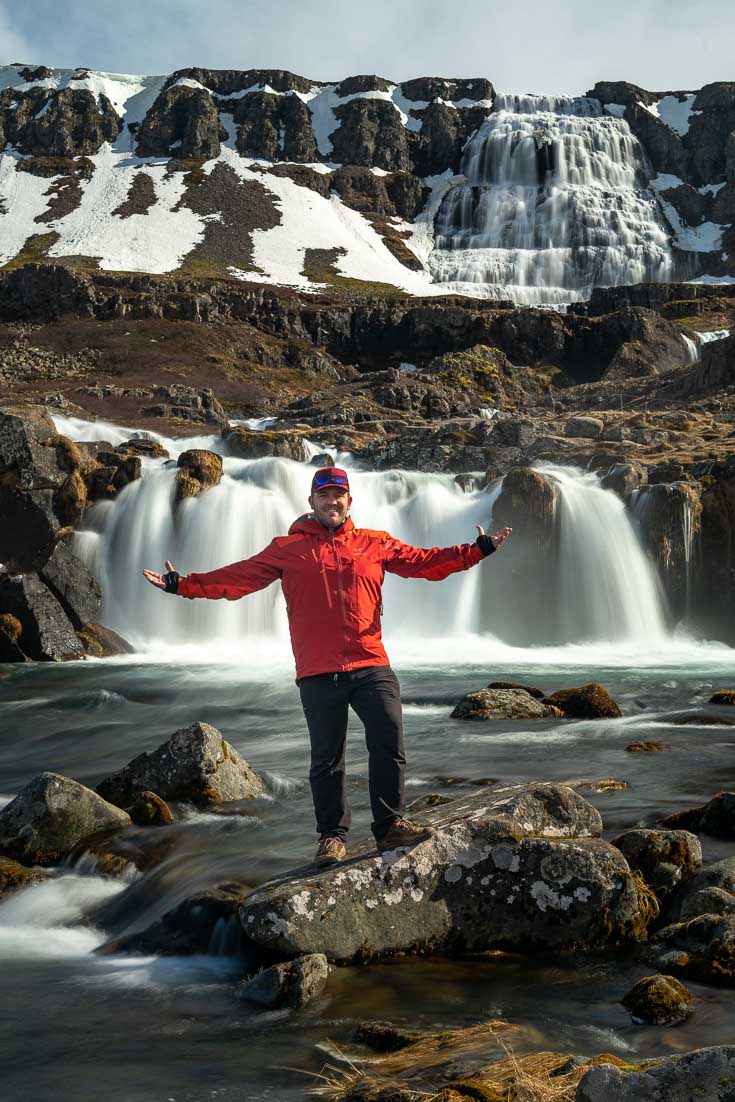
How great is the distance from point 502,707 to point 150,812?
723cm

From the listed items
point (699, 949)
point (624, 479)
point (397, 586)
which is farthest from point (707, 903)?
point (624, 479)

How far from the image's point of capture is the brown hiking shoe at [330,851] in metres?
6.38

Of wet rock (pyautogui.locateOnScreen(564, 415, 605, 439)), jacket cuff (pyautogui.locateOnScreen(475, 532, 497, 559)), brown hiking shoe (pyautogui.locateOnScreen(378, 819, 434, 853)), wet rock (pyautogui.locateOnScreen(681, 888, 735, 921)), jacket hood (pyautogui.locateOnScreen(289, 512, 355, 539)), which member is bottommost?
wet rock (pyautogui.locateOnScreen(681, 888, 735, 921))

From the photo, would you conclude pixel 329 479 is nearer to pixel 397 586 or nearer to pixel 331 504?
pixel 331 504

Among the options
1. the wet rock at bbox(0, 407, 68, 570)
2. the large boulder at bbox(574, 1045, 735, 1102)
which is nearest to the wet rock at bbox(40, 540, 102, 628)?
the wet rock at bbox(0, 407, 68, 570)

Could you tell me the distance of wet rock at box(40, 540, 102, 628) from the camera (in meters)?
25.4

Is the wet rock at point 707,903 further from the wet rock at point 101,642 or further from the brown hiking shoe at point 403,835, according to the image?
the wet rock at point 101,642

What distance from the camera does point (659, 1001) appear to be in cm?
504

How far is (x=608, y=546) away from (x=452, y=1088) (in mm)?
26295

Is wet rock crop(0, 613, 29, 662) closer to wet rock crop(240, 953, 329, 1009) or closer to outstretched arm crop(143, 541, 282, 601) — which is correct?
outstretched arm crop(143, 541, 282, 601)

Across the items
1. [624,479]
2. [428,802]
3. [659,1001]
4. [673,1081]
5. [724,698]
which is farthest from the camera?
[624,479]

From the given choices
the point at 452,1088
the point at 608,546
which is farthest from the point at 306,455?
the point at 452,1088

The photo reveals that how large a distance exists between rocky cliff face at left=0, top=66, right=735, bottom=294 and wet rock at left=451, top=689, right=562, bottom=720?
3750 inches

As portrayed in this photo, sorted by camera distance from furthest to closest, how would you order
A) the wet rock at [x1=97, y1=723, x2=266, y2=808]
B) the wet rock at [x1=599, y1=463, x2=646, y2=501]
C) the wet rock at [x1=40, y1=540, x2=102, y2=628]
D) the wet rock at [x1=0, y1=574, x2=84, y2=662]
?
the wet rock at [x1=599, y1=463, x2=646, y2=501]
the wet rock at [x1=40, y1=540, x2=102, y2=628]
the wet rock at [x1=0, y1=574, x2=84, y2=662]
the wet rock at [x1=97, y1=723, x2=266, y2=808]
